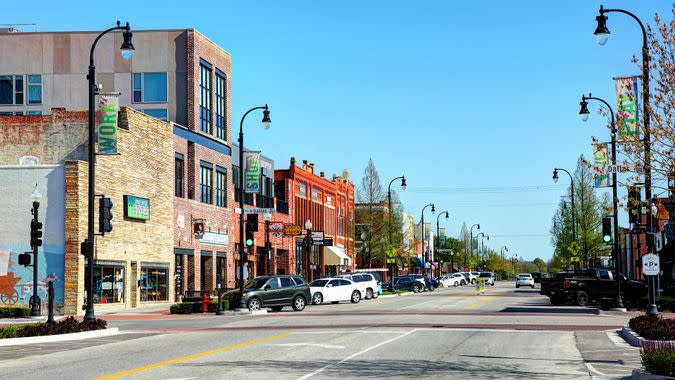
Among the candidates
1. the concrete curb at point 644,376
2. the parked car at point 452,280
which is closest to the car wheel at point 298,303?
the concrete curb at point 644,376

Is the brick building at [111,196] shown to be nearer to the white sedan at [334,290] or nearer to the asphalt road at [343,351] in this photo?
the white sedan at [334,290]

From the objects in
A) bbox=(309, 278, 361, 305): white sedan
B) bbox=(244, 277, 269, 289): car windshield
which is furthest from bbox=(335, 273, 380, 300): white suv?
bbox=(244, 277, 269, 289): car windshield

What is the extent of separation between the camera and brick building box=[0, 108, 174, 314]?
4522 cm

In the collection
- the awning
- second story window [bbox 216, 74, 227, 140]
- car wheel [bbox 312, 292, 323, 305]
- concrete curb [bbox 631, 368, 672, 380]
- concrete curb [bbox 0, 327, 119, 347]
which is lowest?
car wheel [bbox 312, 292, 323, 305]

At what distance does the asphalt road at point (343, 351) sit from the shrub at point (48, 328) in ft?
4.23

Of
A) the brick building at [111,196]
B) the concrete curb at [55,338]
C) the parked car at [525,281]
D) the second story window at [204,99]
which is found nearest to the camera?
the concrete curb at [55,338]

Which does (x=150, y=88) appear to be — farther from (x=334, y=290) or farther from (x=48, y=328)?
(x=48, y=328)

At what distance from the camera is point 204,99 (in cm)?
6347

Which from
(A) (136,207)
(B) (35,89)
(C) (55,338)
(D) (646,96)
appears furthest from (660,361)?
(B) (35,89)

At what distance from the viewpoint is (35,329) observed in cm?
2583

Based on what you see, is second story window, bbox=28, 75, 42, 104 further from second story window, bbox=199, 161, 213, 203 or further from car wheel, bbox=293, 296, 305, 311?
car wheel, bbox=293, 296, 305, 311

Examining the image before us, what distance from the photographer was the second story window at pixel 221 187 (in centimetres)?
6500

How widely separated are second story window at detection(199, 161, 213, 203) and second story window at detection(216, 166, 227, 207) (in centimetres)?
141

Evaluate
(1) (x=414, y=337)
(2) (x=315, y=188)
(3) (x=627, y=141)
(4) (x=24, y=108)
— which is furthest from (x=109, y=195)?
(2) (x=315, y=188)
